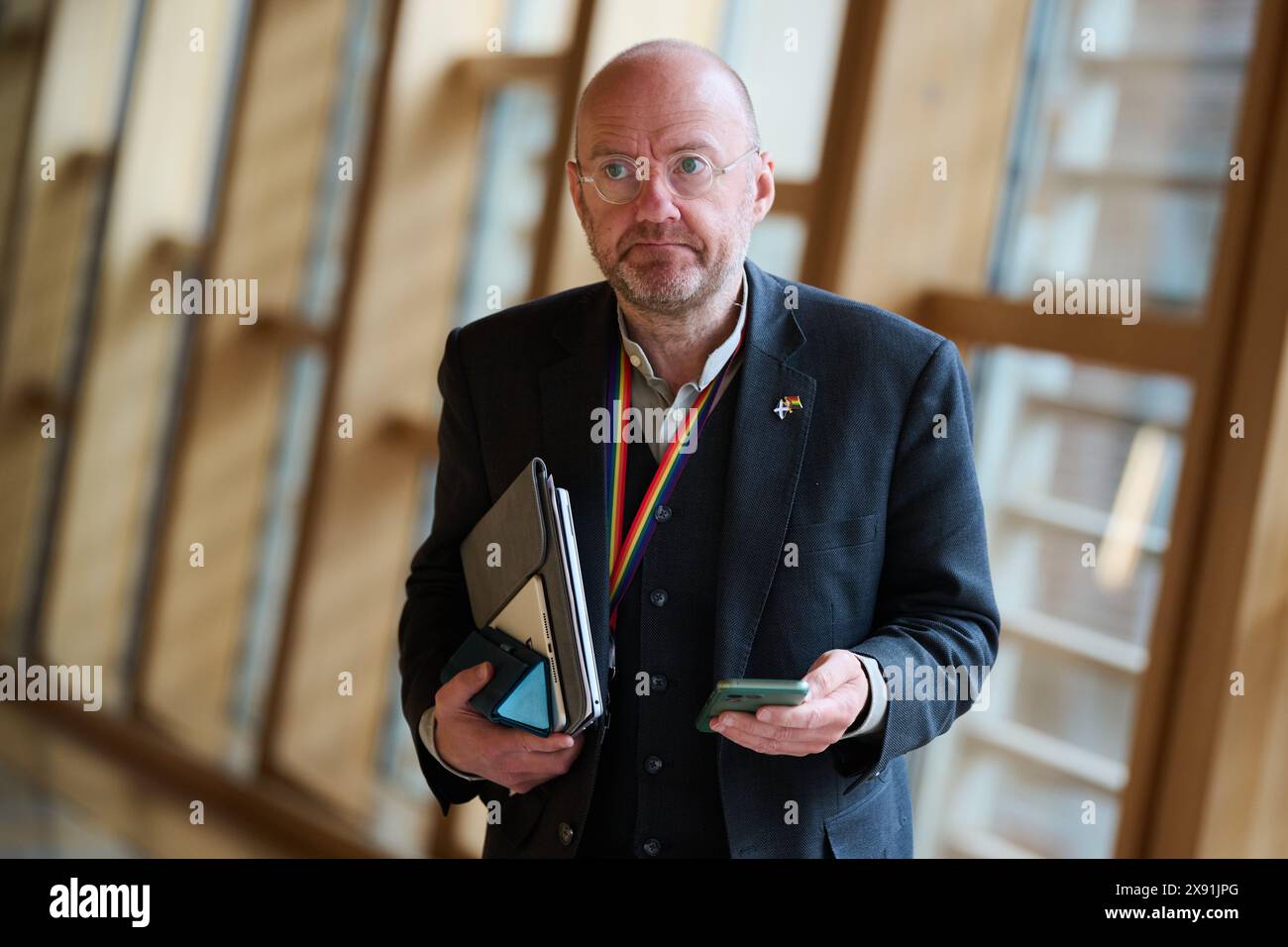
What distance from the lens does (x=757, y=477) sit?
1.95 metres

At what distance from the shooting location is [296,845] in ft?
17.5

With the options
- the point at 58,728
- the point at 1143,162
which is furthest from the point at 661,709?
the point at 58,728

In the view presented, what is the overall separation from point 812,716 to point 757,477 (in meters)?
0.37

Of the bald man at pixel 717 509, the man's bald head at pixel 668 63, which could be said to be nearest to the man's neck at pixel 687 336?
the bald man at pixel 717 509

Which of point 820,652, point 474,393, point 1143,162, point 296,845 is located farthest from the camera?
point 296,845

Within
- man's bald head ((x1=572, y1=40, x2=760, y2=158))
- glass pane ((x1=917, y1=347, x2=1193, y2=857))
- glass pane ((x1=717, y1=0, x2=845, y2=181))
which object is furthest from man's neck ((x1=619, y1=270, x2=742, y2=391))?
glass pane ((x1=717, y1=0, x2=845, y2=181))

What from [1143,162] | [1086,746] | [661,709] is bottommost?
[1086,746]

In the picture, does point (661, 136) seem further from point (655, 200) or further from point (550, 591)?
point (550, 591)

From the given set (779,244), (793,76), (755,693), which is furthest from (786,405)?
(793,76)

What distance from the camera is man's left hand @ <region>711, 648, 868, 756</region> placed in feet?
5.63

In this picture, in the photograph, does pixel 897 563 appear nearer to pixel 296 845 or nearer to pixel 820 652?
pixel 820 652

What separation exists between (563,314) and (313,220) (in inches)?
170

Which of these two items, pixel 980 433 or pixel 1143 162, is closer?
pixel 1143 162

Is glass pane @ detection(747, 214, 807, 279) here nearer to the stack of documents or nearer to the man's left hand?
the stack of documents
